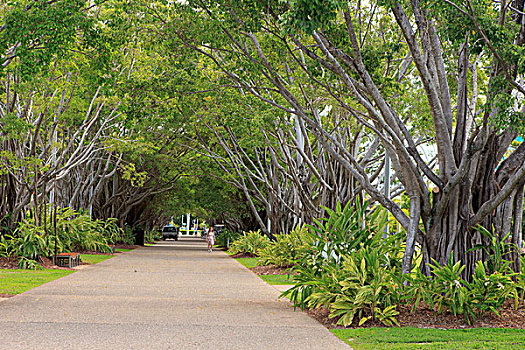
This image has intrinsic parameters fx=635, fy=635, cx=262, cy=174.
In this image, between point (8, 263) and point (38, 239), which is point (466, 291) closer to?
point (38, 239)

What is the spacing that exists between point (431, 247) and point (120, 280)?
29.1 feet

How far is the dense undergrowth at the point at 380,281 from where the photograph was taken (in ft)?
30.7

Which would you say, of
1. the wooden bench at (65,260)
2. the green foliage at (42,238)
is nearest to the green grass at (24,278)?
the green foliage at (42,238)

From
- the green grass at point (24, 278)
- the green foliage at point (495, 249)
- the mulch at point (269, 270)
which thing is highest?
the green foliage at point (495, 249)

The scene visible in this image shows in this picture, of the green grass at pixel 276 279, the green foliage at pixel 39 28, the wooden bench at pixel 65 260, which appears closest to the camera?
the green foliage at pixel 39 28

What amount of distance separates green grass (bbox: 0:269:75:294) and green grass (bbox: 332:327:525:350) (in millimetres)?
7612

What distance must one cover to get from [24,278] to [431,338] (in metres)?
11.3

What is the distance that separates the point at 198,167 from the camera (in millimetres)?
33875

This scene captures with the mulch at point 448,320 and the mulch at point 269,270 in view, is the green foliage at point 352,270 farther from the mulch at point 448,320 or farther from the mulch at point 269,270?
the mulch at point 269,270

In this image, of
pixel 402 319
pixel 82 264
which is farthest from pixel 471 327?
pixel 82 264

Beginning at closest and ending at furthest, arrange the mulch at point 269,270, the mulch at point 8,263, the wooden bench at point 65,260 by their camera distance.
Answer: the mulch at point 8,263 → the mulch at point 269,270 → the wooden bench at point 65,260

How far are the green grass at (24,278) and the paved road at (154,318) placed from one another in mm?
410

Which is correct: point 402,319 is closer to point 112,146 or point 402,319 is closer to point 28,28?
point 28,28

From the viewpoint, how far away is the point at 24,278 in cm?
1596
